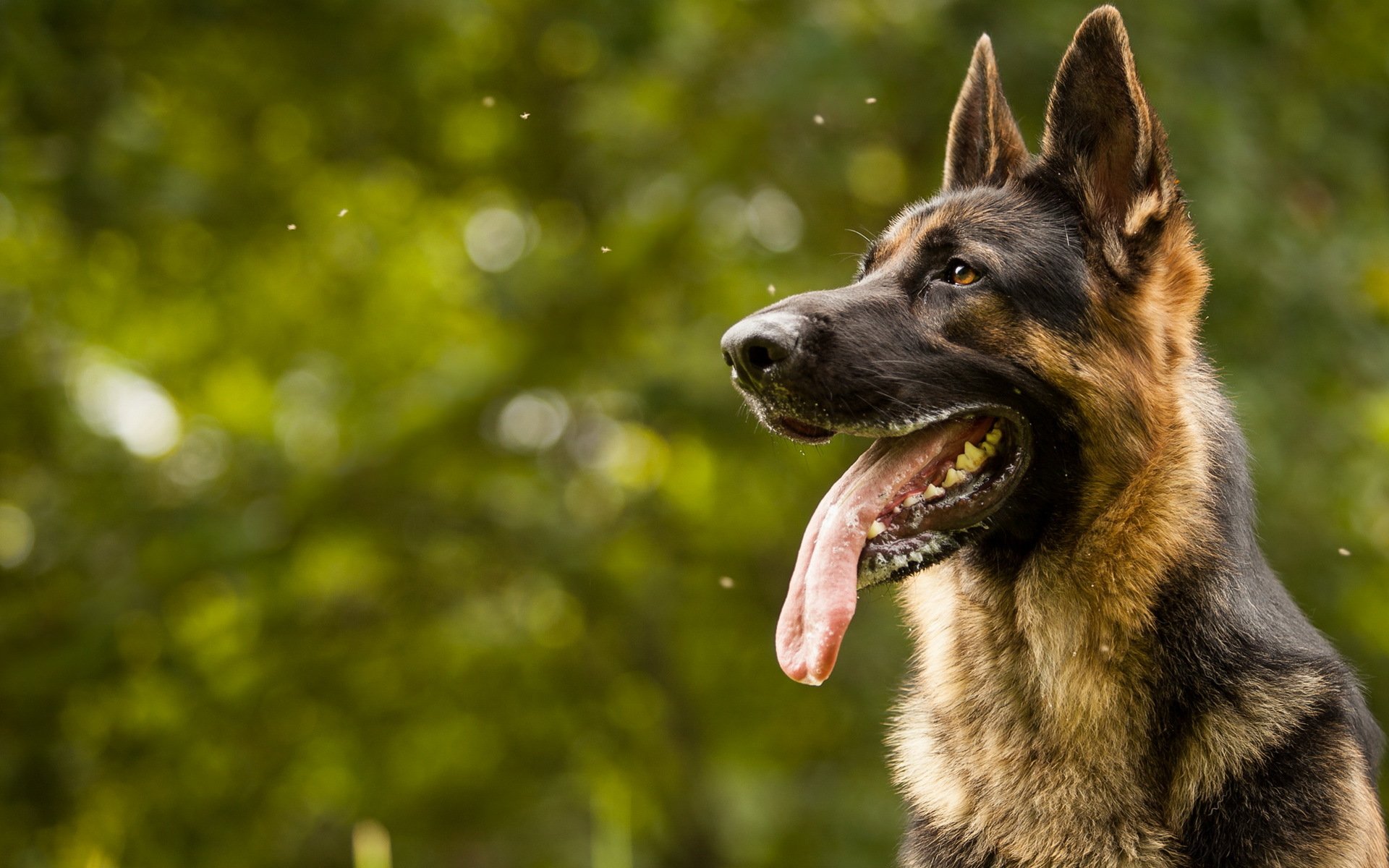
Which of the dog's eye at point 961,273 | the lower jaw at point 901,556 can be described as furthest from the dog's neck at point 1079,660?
the dog's eye at point 961,273

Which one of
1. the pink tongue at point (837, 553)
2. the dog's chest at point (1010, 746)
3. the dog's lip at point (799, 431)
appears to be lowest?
the dog's chest at point (1010, 746)

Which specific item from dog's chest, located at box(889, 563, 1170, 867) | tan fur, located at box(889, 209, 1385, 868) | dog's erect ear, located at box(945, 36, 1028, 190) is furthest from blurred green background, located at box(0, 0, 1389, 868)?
dog's chest, located at box(889, 563, 1170, 867)

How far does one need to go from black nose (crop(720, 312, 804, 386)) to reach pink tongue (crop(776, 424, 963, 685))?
1.36 feet

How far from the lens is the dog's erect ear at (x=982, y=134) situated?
12.4 ft

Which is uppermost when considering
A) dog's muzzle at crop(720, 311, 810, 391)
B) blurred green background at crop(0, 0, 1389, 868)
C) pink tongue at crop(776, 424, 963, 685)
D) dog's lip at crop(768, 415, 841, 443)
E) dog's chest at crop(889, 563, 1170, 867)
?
dog's muzzle at crop(720, 311, 810, 391)

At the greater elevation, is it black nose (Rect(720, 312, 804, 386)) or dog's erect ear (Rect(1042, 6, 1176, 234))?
dog's erect ear (Rect(1042, 6, 1176, 234))

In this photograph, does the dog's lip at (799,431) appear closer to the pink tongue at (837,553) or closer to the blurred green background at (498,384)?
the pink tongue at (837,553)

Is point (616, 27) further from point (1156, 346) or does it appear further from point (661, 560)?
point (1156, 346)

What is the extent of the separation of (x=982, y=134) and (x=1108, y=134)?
2.28ft

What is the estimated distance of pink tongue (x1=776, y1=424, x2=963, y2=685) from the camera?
2.99m

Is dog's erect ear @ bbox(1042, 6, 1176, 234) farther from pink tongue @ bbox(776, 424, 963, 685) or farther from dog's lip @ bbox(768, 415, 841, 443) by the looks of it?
dog's lip @ bbox(768, 415, 841, 443)

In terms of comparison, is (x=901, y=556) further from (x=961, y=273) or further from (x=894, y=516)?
(x=961, y=273)

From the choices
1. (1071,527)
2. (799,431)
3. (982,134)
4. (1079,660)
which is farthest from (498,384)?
(1079,660)

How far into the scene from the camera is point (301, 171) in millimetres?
9727
